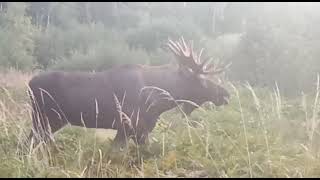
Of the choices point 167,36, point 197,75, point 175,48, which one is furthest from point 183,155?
point 167,36

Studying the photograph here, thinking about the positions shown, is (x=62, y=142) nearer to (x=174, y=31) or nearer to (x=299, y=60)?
(x=299, y=60)

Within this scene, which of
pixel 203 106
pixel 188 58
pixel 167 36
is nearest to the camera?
pixel 188 58

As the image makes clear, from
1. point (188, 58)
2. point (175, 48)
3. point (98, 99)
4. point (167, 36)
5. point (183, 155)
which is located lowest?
point (167, 36)

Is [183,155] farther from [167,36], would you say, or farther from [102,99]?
[167,36]

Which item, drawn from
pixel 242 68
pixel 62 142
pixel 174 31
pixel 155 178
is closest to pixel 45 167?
pixel 155 178

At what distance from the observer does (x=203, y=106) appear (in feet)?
33.8

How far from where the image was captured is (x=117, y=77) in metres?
7.16

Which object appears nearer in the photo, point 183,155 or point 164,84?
point 183,155

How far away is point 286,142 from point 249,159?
1.63m

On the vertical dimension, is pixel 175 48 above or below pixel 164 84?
above

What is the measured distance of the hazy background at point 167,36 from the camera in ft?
58.6

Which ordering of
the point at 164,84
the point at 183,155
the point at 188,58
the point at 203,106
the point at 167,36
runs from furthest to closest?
the point at 167,36 < the point at 203,106 < the point at 188,58 < the point at 164,84 < the point at 183,155

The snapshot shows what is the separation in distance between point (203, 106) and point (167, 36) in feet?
54.4

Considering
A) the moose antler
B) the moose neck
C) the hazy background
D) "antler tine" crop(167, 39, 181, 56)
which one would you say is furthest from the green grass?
the hazy background
